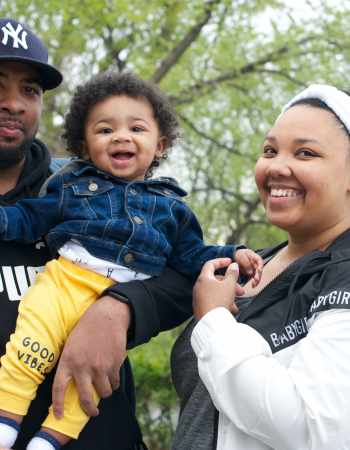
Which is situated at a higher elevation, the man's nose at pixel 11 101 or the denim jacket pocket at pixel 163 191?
the man's nose at pixel 11 101

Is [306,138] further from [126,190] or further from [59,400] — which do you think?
[59,400]

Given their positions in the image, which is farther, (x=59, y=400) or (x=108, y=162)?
(x=108, y=162)

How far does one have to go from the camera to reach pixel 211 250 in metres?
2.48

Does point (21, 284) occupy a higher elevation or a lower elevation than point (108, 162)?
lower

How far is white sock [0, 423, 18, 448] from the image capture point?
2.08 metres

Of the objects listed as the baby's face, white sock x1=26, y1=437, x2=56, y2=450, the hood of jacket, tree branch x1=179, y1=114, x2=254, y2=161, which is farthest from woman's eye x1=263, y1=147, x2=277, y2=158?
tree branch x1=179, y1=114, x2=254, y2=161

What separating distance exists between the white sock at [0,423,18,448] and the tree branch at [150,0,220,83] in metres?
6.23

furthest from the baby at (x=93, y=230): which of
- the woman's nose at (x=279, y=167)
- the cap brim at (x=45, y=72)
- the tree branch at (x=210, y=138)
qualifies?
the tree branch at (x=210, y=138)

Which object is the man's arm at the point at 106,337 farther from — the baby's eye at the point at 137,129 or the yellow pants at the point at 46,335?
the baby's eye at the point at 137,129

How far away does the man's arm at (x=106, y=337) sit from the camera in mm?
2117

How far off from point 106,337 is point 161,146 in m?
0.98

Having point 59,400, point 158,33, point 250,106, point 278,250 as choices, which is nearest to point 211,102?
point 250,106

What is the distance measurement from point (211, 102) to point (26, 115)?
7.59 m

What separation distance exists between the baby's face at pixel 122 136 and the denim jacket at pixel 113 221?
0.19 ft
